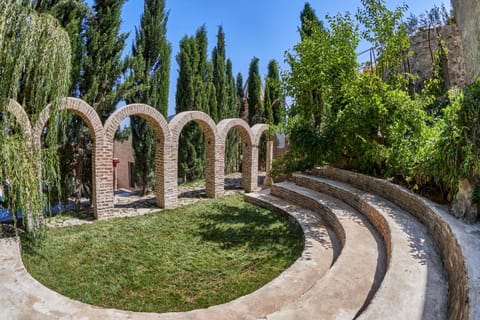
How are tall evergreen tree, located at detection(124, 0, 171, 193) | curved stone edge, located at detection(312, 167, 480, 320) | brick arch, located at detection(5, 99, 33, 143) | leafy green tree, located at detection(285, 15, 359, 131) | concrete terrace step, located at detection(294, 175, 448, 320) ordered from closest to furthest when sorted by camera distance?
curved stone edge, located at detection(312, 167, 480, 320) → concrete terrace step, located at detection(294, 175, 448, 320) → brick arch, located at detection(5, 99, 33, 143) → leafy green tree, located at detection(285, 15, 359, 131) → tall evergreen tree, located at detection(124, 0, 171, 193)

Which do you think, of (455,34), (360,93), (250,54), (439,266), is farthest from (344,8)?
(250,54)

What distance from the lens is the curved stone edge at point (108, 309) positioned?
2.88 metres

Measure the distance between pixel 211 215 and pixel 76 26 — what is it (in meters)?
5.72

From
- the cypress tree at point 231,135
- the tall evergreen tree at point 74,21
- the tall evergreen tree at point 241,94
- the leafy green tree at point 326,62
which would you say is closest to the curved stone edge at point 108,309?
the leafy green tree at point 326,62

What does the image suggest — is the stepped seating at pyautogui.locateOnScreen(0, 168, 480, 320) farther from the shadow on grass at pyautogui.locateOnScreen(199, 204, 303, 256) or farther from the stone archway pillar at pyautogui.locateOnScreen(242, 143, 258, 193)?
the stone archway pillar at pyautogui.locateOnScreen(242, 143, 258, 193)

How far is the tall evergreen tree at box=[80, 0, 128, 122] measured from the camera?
7.96m

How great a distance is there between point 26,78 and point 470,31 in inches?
424

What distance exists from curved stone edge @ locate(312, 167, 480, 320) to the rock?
0.12 meters

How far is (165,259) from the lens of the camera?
4.88 meters

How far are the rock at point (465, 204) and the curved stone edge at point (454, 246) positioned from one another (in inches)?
4.6

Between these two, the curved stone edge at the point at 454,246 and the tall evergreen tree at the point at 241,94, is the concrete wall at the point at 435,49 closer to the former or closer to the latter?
the curved stone edge at the point at 454,246

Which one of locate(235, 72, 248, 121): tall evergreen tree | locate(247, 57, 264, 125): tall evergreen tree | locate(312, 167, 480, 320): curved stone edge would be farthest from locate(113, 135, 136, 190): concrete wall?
locate(312, 167, 480, 320): curved stone edge

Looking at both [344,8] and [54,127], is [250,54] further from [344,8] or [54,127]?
[54,127]

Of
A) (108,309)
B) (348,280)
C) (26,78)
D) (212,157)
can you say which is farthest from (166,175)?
(348,280)
